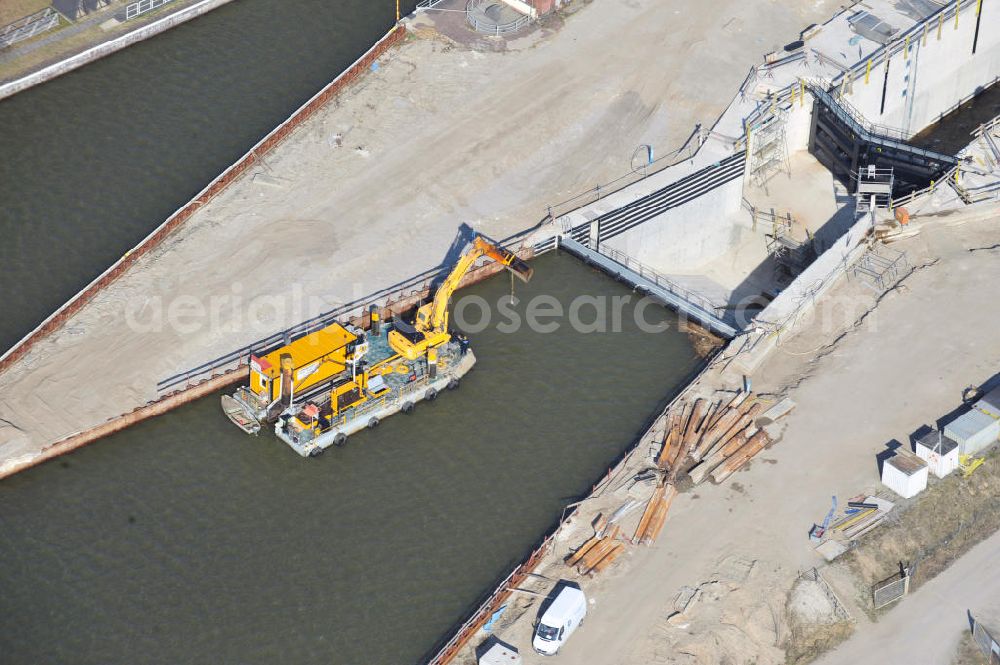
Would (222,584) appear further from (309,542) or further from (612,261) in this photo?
(612,261)

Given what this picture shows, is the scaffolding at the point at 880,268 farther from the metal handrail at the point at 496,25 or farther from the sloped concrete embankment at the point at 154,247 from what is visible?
the sloped concrete embankment at the point at 154,247

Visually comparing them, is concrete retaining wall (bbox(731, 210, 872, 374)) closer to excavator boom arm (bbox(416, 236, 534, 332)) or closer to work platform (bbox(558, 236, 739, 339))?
work platform (bbox(558, 236, 739, 339))

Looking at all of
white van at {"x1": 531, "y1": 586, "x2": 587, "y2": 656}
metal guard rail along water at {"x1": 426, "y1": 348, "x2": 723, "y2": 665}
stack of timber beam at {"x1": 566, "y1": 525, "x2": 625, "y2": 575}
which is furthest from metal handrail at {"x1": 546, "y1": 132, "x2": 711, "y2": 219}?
white van at {"x1": 531, "y1": 586, "x2": 587, "y2": 656}

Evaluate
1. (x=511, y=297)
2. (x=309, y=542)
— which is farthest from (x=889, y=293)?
(x=309, y=542)

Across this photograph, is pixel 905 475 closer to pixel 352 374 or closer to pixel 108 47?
pixel 352 374

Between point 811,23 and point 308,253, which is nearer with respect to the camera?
point 308,253

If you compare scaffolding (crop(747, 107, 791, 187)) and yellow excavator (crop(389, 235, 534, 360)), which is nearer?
yellow excavator (crop(389, 235, 534, 360))
